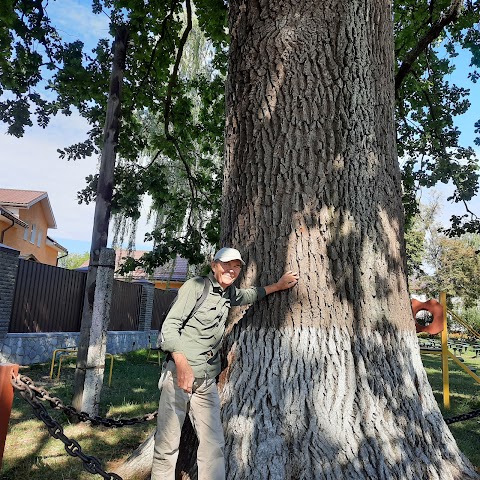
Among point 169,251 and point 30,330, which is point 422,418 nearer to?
point 169,251

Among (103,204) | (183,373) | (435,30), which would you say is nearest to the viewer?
(183,373)

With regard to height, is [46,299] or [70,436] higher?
[46,299]

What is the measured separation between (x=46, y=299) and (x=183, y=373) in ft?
36.5

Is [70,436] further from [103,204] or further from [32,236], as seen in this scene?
[32,236]

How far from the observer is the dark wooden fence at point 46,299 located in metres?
11.9

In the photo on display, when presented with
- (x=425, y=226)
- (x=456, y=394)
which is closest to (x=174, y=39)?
(x=456, y=394)

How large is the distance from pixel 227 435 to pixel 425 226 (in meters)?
41.1

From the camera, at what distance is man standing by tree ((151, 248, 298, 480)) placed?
2.95 metres

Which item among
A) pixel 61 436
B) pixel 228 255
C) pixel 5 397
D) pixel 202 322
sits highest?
pixel 228 255

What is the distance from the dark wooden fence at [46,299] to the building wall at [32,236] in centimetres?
1382

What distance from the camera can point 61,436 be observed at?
9.62 feet

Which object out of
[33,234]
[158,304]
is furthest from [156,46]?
[33,234]

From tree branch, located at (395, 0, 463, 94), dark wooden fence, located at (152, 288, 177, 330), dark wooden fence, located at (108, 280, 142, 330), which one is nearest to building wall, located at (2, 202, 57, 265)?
dark wooden fence, located at (152, 288, 177, 330)

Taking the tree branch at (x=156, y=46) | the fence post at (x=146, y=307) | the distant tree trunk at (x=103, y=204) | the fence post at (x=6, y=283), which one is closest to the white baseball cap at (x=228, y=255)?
the distant tree trunk at (x=103, y=204)
